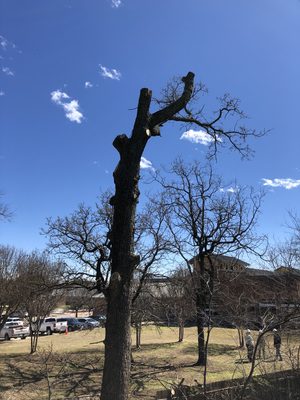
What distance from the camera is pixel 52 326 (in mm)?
47812

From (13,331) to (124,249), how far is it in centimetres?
3618

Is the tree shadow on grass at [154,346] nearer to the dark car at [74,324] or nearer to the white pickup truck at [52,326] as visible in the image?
the white pickup truck at [52,326]

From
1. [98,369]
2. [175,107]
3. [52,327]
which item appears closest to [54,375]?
[98,369]

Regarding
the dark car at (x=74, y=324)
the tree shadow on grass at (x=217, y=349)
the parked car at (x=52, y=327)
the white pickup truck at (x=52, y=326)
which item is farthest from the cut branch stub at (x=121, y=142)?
the dark car at (x=74, y=324)

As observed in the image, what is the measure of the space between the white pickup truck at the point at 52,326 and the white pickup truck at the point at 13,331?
4792 millimetres

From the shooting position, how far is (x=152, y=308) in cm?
2375

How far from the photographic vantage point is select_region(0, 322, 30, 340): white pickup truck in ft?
130

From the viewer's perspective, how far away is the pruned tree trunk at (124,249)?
746cm

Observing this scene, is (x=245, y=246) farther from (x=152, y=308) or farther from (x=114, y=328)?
(x=114, y=328)

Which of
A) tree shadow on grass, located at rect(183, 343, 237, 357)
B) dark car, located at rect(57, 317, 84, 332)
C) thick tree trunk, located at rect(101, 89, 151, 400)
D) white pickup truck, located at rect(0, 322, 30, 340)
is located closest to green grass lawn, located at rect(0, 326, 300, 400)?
tree shadow on grass, located at rect(183, 343, 237, 357)

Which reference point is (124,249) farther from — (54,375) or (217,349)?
(217,349)

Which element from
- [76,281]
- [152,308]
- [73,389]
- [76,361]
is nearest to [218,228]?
[152,308]

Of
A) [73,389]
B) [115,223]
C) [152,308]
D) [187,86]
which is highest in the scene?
[187,86]

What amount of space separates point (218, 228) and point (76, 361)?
30.4 ft
